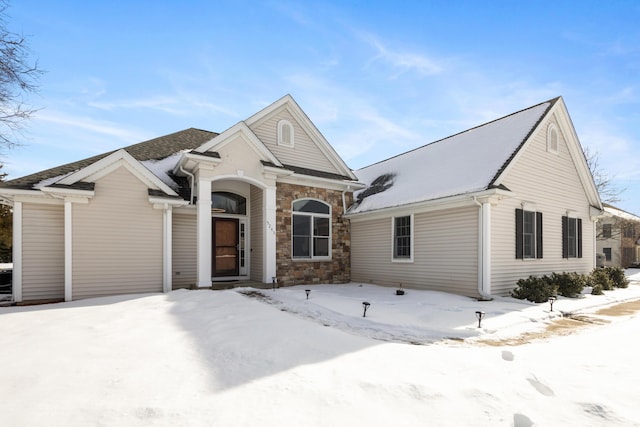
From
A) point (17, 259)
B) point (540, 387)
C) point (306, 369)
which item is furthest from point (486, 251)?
point (17, 259)

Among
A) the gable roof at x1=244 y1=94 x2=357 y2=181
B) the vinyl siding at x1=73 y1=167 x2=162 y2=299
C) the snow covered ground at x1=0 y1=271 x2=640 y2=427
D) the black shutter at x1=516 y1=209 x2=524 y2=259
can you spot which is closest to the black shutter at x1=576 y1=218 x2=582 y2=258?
the black shutter at x1=516 y1=209 x2=524 y2=259

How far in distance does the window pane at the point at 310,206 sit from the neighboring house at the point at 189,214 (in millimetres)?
40

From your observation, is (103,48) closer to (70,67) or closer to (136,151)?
(70,67)

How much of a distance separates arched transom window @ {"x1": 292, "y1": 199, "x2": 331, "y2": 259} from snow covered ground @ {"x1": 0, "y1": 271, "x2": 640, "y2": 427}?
546 centimetres

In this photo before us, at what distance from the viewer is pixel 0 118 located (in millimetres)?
9742

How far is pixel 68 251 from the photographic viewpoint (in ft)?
30.6

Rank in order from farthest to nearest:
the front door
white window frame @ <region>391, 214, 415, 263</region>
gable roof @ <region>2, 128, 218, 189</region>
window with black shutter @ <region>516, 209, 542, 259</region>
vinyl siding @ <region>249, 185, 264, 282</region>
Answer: the front door → vinyl siding @ <region>249, 185, 264, 282</region> → white window frame @ <region>391, 214, 415, 263</region> → window with black shutter @ <region>516, 209, 542, 259</region> → gable roof @ <region>2, 128, 218, 189</region>

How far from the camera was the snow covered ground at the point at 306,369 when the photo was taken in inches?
128

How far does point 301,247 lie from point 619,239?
3098 centimetres

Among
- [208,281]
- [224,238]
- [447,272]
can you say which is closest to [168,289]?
[208,281]

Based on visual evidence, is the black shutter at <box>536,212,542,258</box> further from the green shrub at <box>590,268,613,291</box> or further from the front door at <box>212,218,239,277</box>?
the front door at <box>212,218,239,277</box>

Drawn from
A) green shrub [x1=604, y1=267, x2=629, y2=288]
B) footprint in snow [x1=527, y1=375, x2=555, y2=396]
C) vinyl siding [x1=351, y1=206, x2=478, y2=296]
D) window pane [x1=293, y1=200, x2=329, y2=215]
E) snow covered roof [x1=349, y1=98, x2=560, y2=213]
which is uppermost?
snow covered roof [x1=349, y1=98, x2=560, y2=213]

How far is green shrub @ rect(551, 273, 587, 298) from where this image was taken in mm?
10906

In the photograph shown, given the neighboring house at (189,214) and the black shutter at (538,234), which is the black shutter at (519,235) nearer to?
the black shutter at (538,234)
